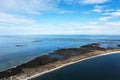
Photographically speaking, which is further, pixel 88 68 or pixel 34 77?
pixel 88 68

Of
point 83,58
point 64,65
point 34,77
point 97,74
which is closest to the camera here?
point 34,77

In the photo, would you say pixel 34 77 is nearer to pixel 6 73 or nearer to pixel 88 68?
pixel 6 73

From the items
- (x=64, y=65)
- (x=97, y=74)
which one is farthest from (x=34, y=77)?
(x=97, y=74)

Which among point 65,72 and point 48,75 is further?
point 65,72

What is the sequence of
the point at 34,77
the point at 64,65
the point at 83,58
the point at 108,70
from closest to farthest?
the point at 34,77 → the point at 108,70 → the point at 64,65 → the point at 83,58

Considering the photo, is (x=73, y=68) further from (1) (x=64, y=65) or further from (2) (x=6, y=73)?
(2) (x=6, y=73)

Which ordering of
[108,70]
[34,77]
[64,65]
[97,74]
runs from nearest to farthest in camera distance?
1. [34,77]
2. [97,74]
3. [108,70]
4. [64,65]

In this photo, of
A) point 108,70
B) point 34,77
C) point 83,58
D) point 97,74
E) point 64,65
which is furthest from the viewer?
point 83,58

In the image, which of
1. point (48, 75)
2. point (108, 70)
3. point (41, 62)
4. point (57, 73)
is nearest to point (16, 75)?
point (48, 75)
